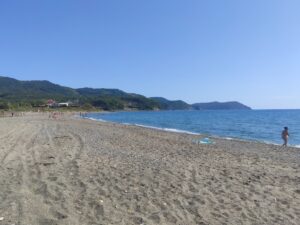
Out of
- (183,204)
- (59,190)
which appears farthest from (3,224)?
(183,204)

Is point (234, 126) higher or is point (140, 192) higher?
point (140, 192)

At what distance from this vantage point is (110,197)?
8039 mm

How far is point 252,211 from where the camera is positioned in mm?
7461

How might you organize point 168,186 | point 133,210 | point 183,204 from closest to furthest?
point 133,210, point 183,204, point 168,186

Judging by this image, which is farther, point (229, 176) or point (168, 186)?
point (229, 176)

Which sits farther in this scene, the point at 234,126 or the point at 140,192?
the point at 234,126

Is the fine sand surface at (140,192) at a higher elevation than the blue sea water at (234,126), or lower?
higher

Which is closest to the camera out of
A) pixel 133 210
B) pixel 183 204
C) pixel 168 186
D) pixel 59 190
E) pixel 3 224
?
pixel 3 224

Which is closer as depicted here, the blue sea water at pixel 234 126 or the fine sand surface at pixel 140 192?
the fine sand surface at pixel 140 192

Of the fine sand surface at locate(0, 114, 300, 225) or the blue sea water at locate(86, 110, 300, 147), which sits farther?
the blue sea water at locate(86, 110, 300, 147)

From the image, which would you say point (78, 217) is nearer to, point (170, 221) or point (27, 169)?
point (170, 221)

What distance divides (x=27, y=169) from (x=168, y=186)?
4.34m

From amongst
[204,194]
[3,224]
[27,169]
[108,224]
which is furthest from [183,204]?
[27,169]

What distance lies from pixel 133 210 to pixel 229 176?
487cm
